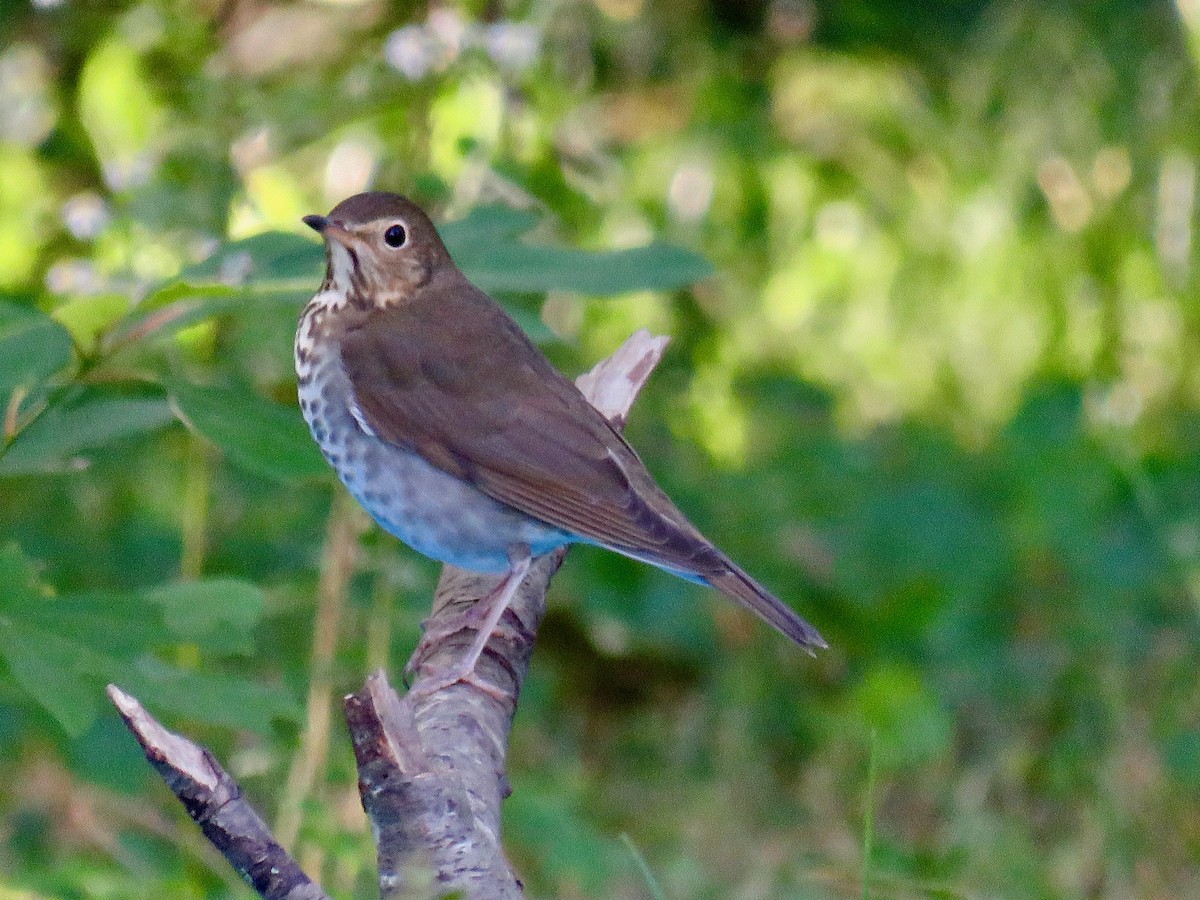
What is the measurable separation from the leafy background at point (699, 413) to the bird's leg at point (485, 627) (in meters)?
0.31

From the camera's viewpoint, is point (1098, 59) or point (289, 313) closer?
point (289, 313)

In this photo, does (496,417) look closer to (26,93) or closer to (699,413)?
(699,413)

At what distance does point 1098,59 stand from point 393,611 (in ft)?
12.1

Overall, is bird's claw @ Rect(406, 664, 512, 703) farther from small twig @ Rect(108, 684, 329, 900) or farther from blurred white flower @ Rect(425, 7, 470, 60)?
blurred white flower @ Rect(425, 7, 470, 60)

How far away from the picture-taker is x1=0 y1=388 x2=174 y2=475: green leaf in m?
2.25

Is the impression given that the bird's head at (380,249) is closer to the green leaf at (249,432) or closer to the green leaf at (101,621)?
the green leaf at (249,432)

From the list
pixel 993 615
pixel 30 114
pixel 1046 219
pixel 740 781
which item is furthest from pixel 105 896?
pixel 1046 219

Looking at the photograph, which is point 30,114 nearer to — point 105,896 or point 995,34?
point 105,896

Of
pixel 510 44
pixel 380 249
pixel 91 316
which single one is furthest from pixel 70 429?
pixel 510 44

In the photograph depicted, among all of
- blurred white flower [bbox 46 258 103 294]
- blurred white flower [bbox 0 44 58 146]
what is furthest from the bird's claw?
blurred white flower [bbox 0 44 58 146]

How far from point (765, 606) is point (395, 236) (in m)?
1.01

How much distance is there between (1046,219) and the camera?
6.12 m

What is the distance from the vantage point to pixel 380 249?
3.15 metres

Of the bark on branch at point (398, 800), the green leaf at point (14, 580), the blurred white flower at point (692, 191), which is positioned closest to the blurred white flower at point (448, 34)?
the bark on branch at point (398, 800)
